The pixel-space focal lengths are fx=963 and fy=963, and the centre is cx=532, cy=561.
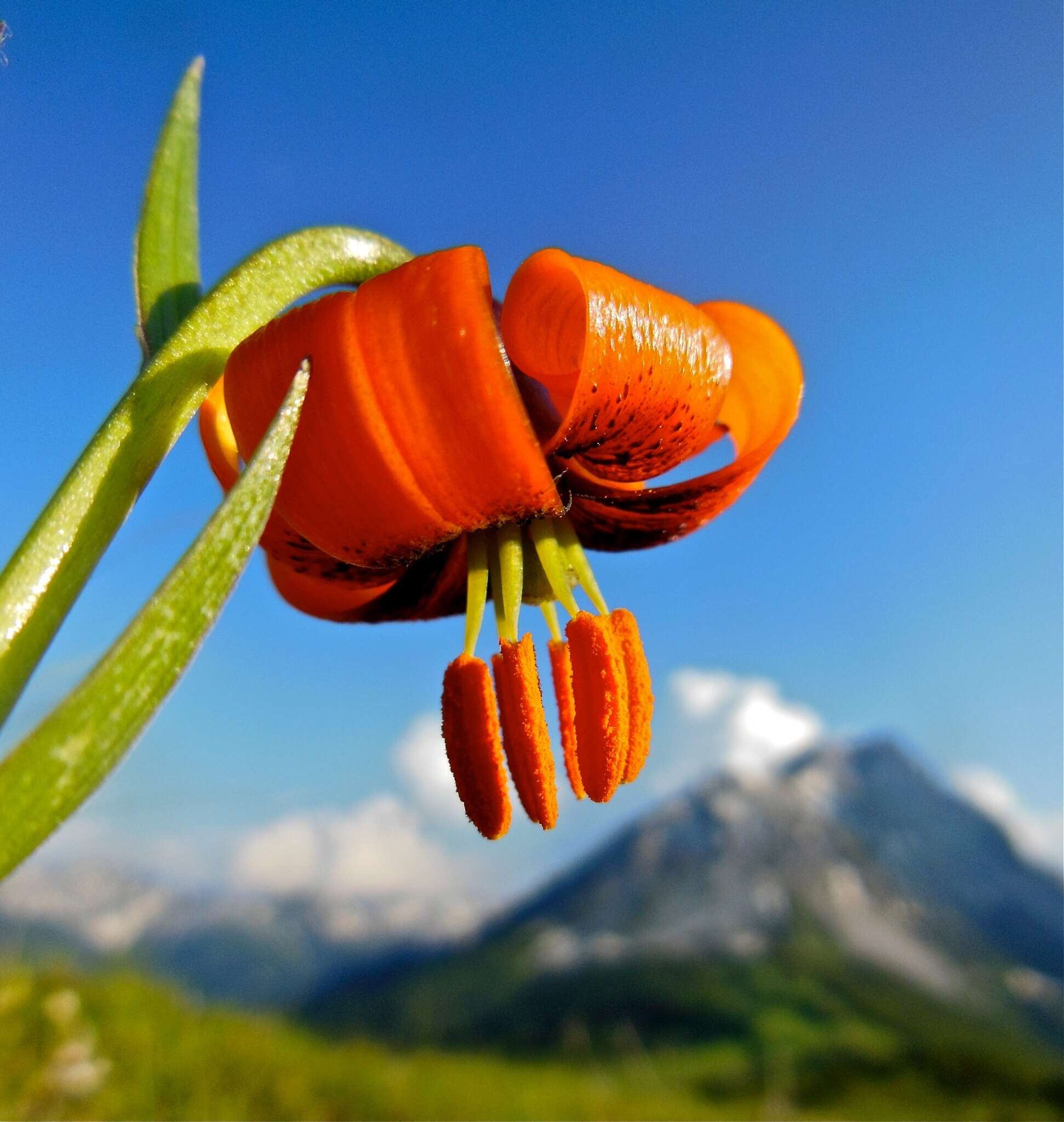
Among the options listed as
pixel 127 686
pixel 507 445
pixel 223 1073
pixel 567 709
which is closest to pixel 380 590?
pixel 567 709

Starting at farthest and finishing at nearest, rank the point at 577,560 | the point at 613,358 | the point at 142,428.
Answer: the point at 577,560 → the point at 613,358 → the point at 142,428

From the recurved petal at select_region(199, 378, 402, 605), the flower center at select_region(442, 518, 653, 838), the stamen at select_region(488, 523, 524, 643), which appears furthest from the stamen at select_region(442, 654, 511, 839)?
the recurved petal at select_region(199, 378, 402, 605)

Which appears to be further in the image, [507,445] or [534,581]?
[534,581]

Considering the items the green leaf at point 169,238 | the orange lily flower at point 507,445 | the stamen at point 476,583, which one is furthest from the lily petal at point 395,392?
the stamen at point 476,583

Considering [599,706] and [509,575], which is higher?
[509,575]

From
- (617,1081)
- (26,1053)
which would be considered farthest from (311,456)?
(617,1081)

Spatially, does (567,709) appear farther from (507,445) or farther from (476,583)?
(507,445)

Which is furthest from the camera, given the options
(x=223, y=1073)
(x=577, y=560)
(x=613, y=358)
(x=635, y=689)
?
(x=223, y=1073)
